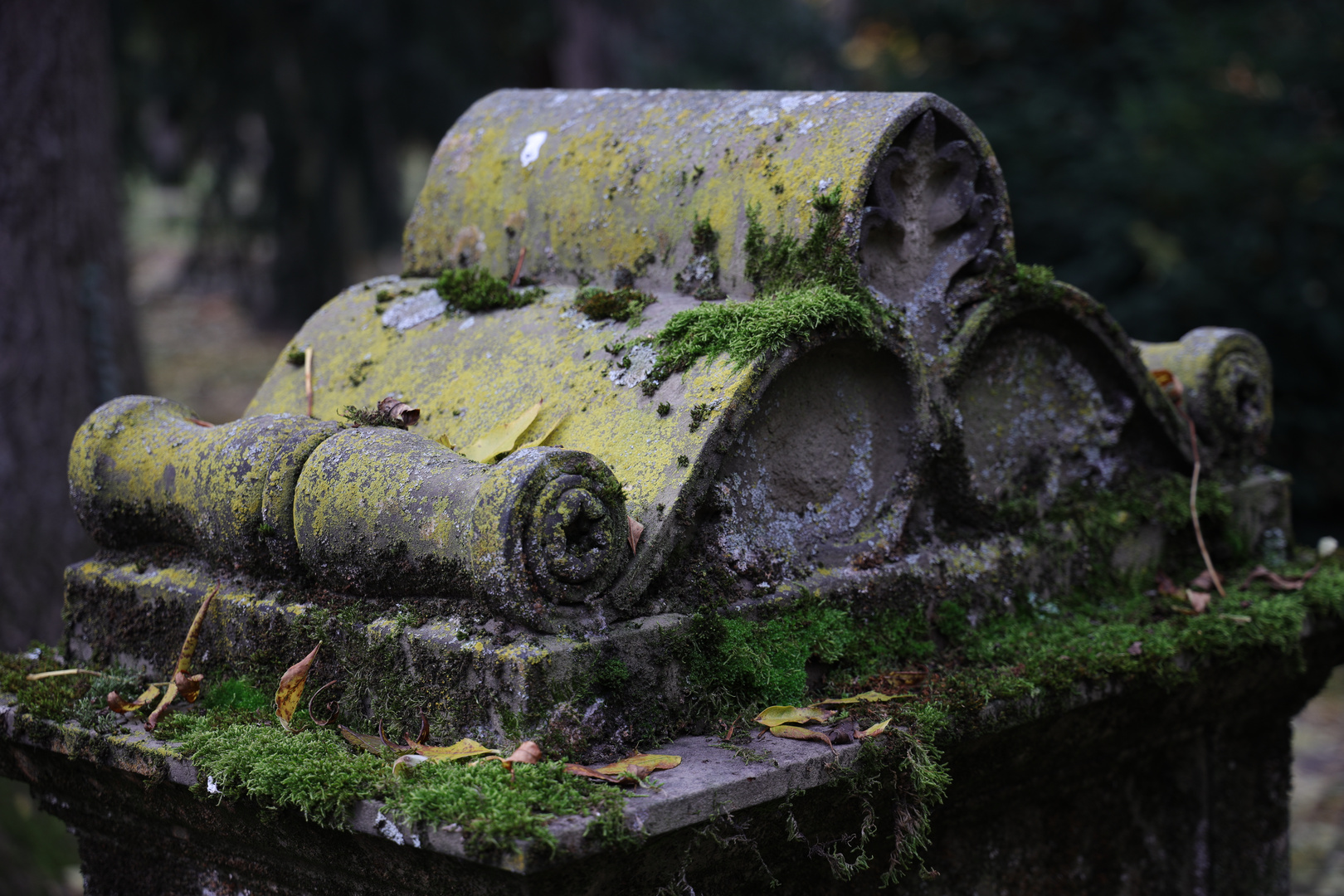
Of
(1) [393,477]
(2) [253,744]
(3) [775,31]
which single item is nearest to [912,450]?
(1) [393,477]

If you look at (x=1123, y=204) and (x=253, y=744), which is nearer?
(x=253, y=744)

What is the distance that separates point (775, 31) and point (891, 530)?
8.27 m

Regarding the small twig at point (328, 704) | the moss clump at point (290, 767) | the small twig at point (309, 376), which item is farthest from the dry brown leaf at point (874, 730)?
the small twig at point (309, 376)

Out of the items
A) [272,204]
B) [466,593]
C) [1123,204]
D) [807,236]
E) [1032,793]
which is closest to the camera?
[466,593]

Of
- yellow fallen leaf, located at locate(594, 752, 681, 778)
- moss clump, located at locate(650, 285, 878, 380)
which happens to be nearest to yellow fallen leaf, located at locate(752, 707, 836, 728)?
yellow fallen leaf, located at locate(594, 752, 681, 778)

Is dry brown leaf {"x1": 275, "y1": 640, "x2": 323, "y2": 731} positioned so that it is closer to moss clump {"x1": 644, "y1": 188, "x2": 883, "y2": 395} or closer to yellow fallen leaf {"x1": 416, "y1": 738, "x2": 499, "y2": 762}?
yellow fallen leaf {"x1": 416, "y1": 738, "x2": 499, "y2": 762}

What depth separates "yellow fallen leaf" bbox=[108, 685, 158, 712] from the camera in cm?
220

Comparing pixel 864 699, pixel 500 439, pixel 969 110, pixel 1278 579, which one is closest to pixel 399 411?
pixel 500 439

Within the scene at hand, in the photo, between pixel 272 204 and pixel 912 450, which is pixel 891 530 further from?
pixel 272 204

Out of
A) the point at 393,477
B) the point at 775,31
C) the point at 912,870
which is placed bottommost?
the point at 912,870

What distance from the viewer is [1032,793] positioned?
2.67 meters

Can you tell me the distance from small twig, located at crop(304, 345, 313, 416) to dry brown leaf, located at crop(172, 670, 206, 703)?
709 millimetres

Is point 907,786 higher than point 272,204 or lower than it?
lower

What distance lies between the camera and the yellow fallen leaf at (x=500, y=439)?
222cm
